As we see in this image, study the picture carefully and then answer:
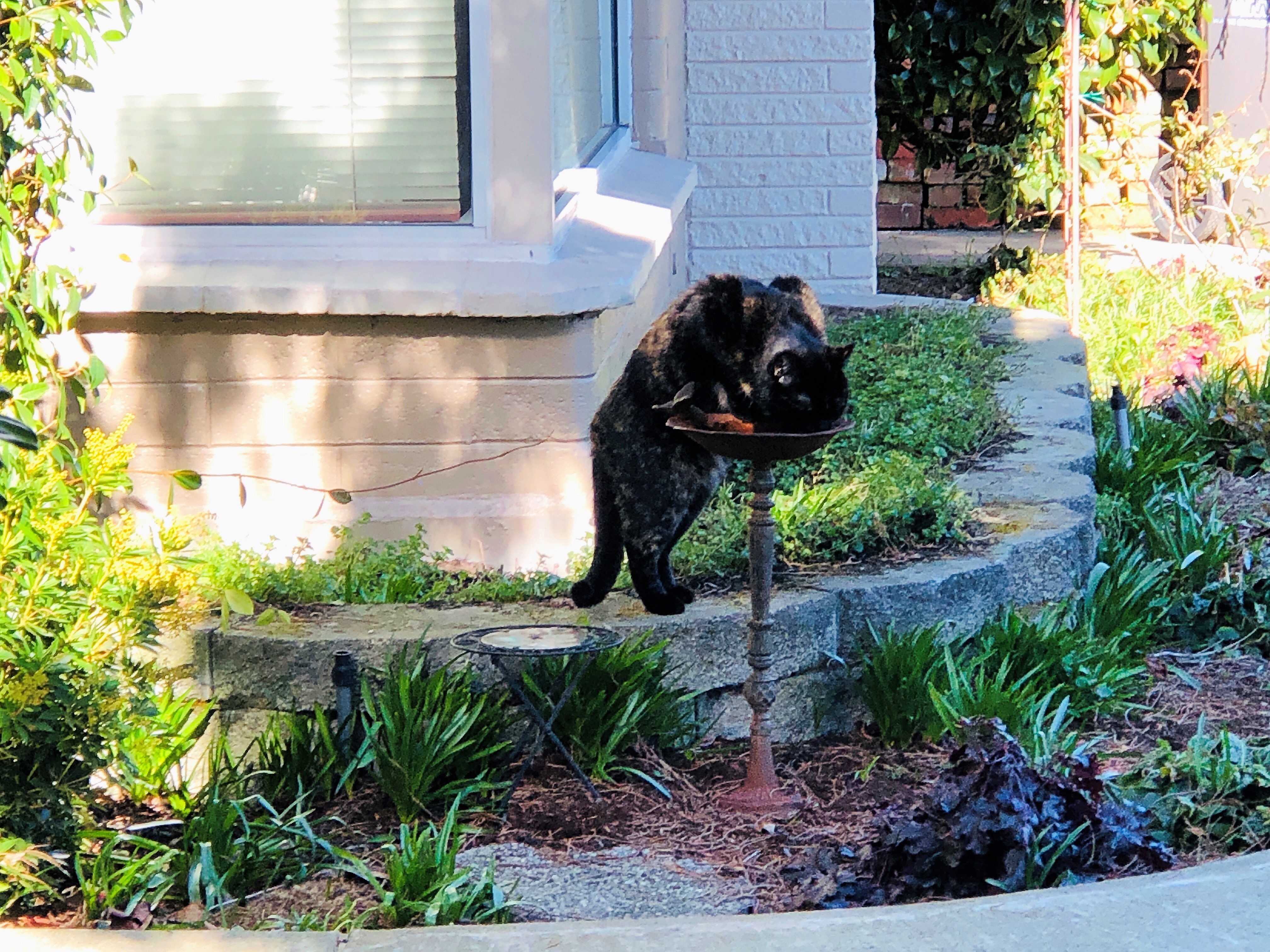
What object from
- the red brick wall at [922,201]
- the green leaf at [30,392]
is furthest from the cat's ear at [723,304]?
the red brick wall at [922,201]

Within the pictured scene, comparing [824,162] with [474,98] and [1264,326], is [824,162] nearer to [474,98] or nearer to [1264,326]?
[1264,326]

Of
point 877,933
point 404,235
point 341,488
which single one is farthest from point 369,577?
point 877,933

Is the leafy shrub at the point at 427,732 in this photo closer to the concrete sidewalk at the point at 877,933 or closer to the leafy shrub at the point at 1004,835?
the concrete sidewalk at the point at 877,933

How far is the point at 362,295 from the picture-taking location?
4508 mm

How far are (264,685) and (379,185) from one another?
1.56 metres

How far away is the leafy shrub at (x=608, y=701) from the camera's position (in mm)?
3949

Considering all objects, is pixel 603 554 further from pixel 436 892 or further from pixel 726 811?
pixel 436 892

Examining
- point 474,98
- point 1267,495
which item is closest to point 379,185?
point 474,98

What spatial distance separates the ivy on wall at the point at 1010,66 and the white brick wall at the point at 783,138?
4.41ft

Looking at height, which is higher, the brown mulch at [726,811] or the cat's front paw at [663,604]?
the cat's front paw at [663,604]

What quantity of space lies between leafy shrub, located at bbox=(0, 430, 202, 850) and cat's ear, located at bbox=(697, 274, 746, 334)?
1.37 m

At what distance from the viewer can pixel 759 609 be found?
3809 mm

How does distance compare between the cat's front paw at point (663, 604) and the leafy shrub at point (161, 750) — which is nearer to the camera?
the leafy shrub at point (161, 750)

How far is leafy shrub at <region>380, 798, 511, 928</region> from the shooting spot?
312cm
